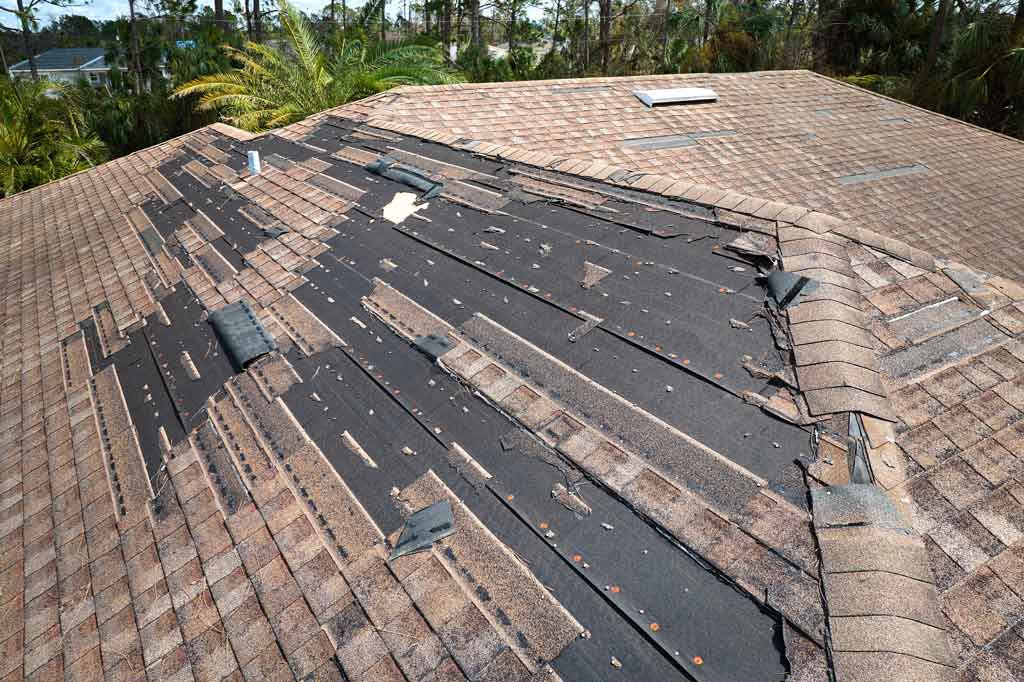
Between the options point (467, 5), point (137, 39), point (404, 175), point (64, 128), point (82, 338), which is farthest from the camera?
point (467, 5)

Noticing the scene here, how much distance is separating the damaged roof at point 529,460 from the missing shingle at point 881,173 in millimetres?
7613

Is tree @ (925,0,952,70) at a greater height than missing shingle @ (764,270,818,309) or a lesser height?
greater

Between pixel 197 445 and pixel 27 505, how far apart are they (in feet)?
4.45

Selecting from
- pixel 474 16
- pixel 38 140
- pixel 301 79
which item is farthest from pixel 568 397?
pixel 474 16

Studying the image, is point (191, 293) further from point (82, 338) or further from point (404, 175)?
point (404, 175)

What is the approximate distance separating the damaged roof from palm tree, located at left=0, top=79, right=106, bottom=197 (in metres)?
15.8

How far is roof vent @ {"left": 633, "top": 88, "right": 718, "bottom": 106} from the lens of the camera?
13578 mm

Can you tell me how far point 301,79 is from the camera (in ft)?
61.0

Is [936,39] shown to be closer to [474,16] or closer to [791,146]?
[791,146]

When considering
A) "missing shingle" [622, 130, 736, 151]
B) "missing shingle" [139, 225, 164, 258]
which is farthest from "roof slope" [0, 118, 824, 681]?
"missing shingle" [622, 130, 736, 151]

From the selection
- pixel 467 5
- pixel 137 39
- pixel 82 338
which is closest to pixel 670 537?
pixel 82 338

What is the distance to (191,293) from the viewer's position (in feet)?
20.6

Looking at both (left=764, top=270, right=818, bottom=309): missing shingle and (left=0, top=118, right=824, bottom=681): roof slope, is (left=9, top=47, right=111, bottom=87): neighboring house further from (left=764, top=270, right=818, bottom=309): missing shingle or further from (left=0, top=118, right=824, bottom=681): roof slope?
(left=764, top=270, right=818, bottom=309): missing shingle

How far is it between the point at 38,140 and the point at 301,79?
30.4 feet
